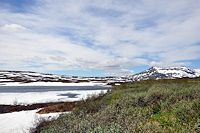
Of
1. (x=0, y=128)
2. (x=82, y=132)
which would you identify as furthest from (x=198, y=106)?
(x=0, y=128)

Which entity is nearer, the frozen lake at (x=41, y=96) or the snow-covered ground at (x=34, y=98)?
the snow-covered ground at (x=34, y=98)

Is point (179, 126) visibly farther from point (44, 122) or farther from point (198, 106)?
point (44, 122)

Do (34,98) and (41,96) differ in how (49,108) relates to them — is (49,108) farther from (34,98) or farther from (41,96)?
(41,96)

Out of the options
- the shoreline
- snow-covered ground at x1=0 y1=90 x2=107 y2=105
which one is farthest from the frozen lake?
the shoreline

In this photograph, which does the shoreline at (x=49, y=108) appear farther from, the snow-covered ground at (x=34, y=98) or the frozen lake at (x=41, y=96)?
the snow-covered ground at (x=34, y=98)

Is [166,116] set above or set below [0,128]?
above

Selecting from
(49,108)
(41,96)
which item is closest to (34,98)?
(41,96)

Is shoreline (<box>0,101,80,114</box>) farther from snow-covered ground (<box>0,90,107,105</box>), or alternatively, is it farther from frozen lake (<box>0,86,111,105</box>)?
snow-covered ground (<box>0,90,107,105</box>)

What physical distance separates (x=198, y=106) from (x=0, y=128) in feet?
42.4

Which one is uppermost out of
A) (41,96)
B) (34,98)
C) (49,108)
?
(41,96)

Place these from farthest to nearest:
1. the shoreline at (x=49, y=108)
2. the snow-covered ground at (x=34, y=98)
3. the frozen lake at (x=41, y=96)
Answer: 1. the frozen lake at (x=41, y=96)
2. the snow-covered ground at (x=34, y=98)
3. the shoreline at (x=49, y=108)

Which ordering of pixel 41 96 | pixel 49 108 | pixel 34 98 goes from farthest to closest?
pixel 41 96, pixel 34 98, pixel 49 108

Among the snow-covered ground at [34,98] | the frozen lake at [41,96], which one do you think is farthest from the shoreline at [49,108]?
the snow-covered ground at [34,98]

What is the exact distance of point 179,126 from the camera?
8484 mm
